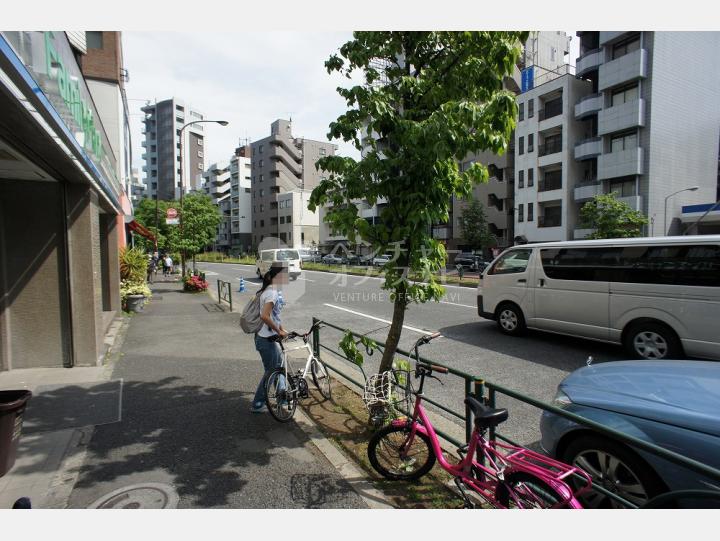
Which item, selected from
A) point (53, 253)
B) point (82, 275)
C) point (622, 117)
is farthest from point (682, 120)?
point (53, 253)

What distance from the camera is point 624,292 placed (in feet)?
21.7

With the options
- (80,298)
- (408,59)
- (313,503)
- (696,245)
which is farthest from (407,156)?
(80,298)

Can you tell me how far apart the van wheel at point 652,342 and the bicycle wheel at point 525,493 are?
524cm

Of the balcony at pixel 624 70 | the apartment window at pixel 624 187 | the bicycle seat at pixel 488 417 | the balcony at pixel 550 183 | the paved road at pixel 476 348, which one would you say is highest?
the balcony at pixel 624 70

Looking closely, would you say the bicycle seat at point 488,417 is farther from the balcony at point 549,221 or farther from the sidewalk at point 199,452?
A: the balcony at point 549,221

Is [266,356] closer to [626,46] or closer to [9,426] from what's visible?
[9,426]

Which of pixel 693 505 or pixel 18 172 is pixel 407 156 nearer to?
pixel 693 505

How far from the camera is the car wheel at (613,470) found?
98.6 inches

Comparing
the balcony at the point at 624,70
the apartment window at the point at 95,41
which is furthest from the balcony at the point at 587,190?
the apartment window at the point at 95,41

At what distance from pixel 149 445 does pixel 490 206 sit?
137 feet

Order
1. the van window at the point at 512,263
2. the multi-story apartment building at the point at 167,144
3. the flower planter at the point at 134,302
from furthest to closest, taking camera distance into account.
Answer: the multi-story apartment building at the point at 167,144 → the flower planter at the point at 134,302 → the van window at the point at 512,263

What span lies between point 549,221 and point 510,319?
30.1 metres

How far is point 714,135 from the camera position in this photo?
32.4 meters

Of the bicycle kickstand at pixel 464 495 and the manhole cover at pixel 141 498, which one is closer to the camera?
the bicycle kickstand at pixel 464 495
